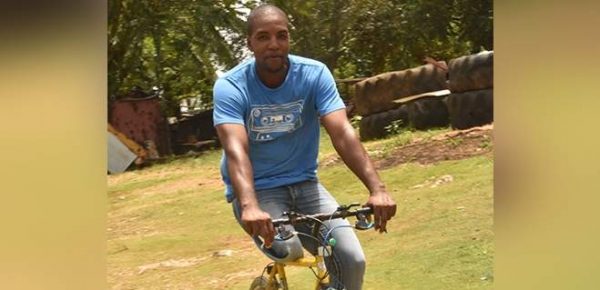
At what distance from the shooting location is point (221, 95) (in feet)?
8.05

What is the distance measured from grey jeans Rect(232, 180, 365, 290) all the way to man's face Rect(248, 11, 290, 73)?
0.35 metres

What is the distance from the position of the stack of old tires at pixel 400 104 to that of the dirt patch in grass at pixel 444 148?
64 millimetres

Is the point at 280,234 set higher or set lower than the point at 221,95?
lower

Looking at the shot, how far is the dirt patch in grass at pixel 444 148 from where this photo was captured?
2.98 m

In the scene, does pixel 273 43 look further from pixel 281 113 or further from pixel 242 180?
pixel 242 180

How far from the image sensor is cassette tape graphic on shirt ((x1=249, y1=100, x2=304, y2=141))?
249 cm

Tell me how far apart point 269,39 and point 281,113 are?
0.22 m

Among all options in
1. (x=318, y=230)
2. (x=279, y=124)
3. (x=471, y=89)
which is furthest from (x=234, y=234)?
(x=471, y=89)

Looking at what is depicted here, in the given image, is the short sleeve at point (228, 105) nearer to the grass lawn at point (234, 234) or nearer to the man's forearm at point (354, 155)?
the man's forearm at point (354, 155)
